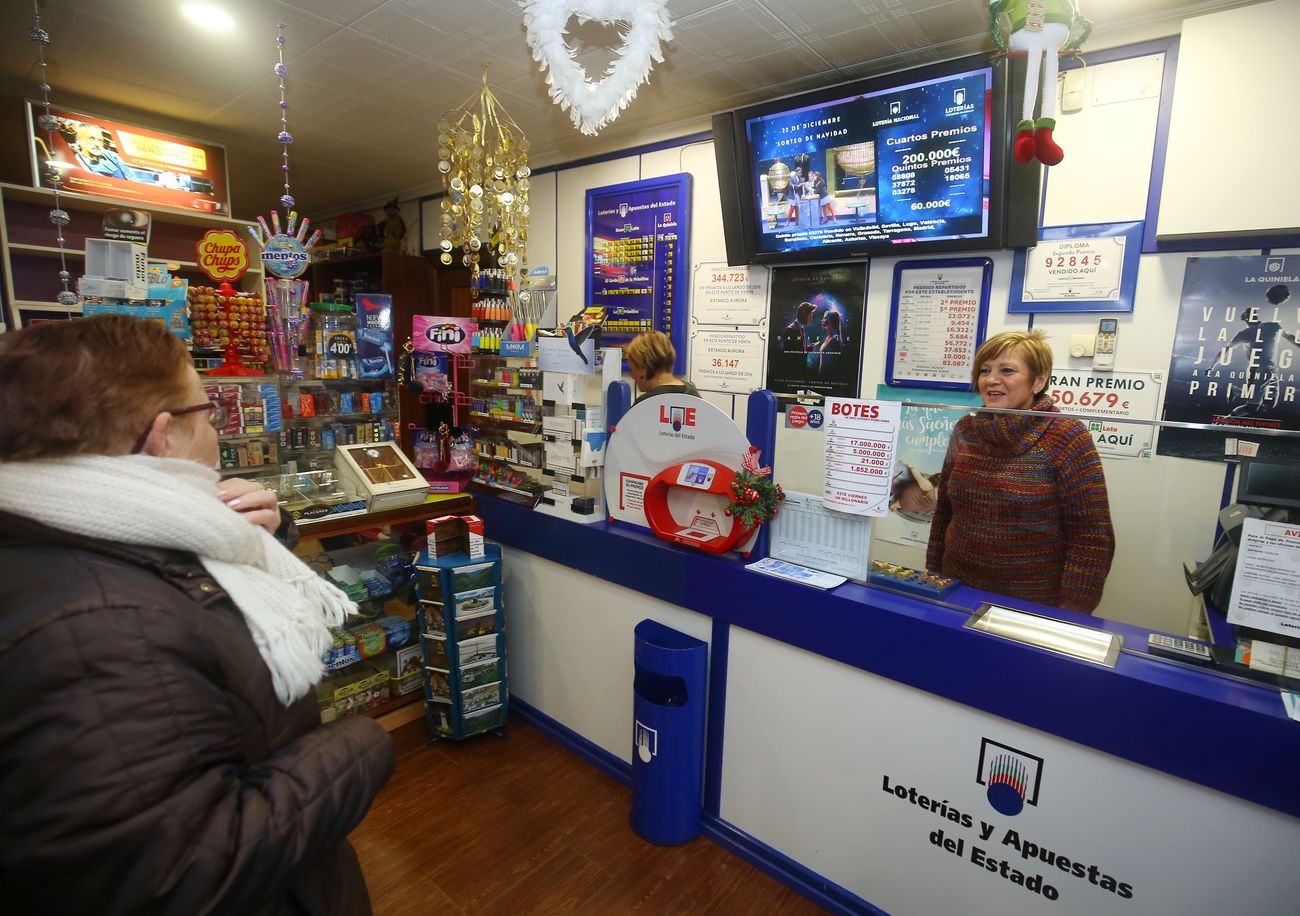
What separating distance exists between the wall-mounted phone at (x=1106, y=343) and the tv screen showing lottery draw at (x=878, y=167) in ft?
1.94

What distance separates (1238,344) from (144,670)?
314cm

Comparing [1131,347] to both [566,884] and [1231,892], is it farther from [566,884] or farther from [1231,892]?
[566,884]

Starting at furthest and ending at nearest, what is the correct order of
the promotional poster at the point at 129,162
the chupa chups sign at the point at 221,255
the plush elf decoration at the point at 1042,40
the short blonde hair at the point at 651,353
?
1. the promotional poster at the point at 129,162
2. the short blonde hair at the point at 651,353
3. the chupa chups sign at the point at 221,255
4. the plush elf decoration at the point at 1042,40

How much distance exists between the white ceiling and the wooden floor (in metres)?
2.84

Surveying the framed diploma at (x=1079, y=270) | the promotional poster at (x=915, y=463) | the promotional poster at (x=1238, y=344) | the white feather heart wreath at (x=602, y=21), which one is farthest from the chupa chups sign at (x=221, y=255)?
the promotional poster at (x=1238, y=344)

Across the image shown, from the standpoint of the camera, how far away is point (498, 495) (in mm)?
2893

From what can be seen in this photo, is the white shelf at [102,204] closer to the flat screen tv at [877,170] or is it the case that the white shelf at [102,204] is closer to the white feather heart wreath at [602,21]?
the white feather heart wreath at [602,21]

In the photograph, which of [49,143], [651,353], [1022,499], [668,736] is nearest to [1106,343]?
[1022,499]

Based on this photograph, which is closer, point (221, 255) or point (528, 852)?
point (528, 852)

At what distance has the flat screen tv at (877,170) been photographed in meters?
2.50

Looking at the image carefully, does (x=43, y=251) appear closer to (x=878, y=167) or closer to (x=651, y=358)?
(x=651, y=358)

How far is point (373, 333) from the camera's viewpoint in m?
2.84

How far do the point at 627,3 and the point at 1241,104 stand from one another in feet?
6.81

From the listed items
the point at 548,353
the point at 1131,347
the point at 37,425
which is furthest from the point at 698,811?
the point at 1131,347
